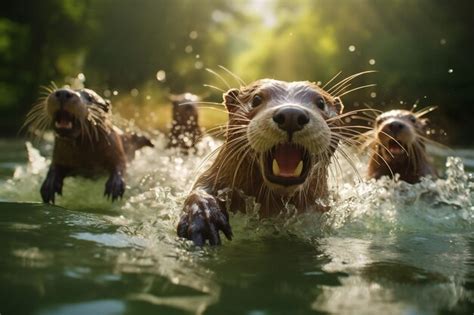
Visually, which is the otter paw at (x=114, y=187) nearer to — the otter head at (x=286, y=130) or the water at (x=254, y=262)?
the water at (x=254, y=262)

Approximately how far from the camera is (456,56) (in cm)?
2842

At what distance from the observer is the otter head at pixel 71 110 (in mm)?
5965

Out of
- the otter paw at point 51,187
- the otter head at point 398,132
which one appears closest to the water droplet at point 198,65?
the otter head at point 398,132

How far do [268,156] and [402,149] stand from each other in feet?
8.56

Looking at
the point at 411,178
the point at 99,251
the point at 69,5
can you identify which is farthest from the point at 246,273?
the point at 69,5

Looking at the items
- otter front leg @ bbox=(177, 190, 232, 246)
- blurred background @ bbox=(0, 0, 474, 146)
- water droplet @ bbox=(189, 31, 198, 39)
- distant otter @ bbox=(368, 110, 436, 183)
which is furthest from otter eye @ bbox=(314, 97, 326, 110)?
water droplet @ bbox=(189, 31, 198, 39)

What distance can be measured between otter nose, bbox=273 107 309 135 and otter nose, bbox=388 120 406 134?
2630mm

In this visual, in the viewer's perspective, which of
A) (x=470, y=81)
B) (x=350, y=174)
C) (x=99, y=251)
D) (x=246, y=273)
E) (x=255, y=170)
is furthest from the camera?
(x=470, y=81)

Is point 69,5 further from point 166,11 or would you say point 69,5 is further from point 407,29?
point 407,29

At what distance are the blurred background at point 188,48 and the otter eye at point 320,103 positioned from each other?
1906cm

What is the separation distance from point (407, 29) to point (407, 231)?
88.9 feet

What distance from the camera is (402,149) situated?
6332 millimetres

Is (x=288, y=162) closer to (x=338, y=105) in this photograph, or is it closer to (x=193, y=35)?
(x=338, y=105)

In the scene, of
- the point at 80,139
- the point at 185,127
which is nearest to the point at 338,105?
the point at 80,139
